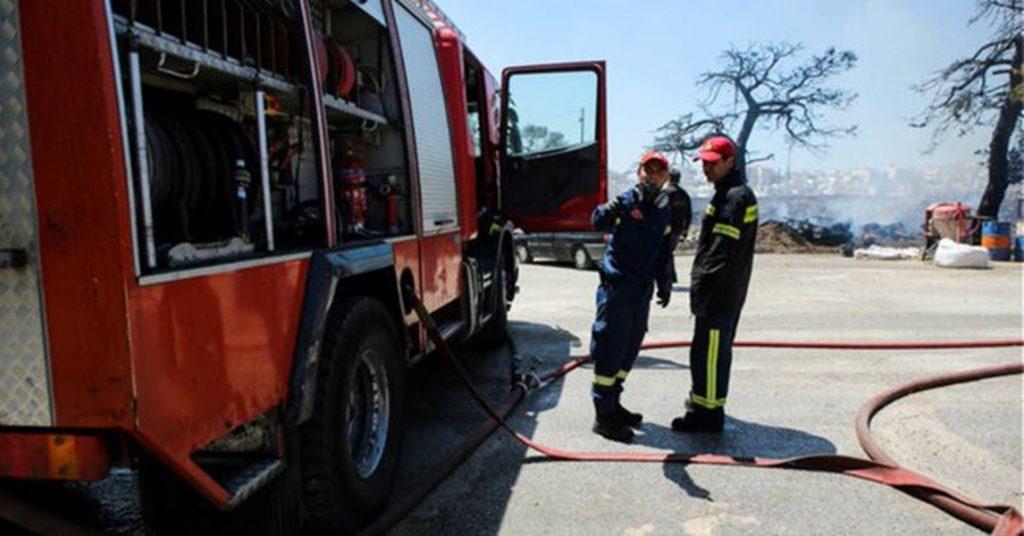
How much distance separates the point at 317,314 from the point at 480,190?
4254 millimetres

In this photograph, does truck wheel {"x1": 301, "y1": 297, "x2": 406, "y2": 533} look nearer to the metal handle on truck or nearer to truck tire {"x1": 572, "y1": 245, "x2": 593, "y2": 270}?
the metal handle on truck

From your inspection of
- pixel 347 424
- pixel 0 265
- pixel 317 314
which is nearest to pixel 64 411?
pixel 0 265

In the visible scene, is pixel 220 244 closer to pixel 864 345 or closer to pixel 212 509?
pixel 212 509

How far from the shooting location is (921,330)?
26.5 feet

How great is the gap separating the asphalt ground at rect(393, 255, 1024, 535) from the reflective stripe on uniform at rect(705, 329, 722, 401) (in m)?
0.30

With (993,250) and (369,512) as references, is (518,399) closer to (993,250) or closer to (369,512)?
(369,512)

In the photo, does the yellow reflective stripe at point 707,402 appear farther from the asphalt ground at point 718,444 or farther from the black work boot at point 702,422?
the asphalt ground at point 718,444

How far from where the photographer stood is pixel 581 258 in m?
17.5

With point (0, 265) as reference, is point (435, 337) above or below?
below

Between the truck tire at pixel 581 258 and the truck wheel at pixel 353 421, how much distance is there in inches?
545

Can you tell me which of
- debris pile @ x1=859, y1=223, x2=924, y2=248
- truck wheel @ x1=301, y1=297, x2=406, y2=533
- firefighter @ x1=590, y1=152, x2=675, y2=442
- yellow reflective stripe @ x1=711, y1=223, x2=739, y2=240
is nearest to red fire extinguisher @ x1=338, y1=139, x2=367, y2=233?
truck wheel @ x1=301, y1=297, x2=406, y2=533

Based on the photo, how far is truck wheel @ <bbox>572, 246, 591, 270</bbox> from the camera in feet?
57.0

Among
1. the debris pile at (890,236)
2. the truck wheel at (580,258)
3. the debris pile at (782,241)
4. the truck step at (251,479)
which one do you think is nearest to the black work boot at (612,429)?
the truck step at (251,479)

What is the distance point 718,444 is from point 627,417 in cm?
59
